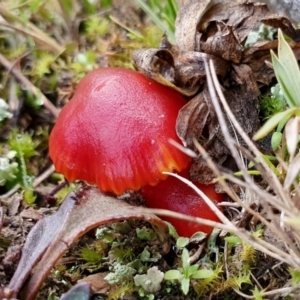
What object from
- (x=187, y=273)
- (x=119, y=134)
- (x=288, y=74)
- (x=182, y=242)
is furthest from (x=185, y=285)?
(x=288, y=74)

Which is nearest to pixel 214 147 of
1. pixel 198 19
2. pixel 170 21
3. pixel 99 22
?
pixel 198 19

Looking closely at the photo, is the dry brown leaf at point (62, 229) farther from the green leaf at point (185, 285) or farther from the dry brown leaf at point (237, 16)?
the dry brown leaf at point (237, 16)

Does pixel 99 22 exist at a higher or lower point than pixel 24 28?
lower

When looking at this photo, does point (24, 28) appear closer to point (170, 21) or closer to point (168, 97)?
point (170, 21)

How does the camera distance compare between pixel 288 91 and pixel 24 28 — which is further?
pixel 24 28

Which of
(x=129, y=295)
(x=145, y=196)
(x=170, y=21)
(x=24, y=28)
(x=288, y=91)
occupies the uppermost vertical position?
(x=24, y=28)

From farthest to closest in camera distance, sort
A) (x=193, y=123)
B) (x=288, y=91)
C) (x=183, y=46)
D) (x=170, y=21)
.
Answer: (x=170, y=21) < (x=183, y=46) < (x=193, y=123) < (x=288, y=91)
